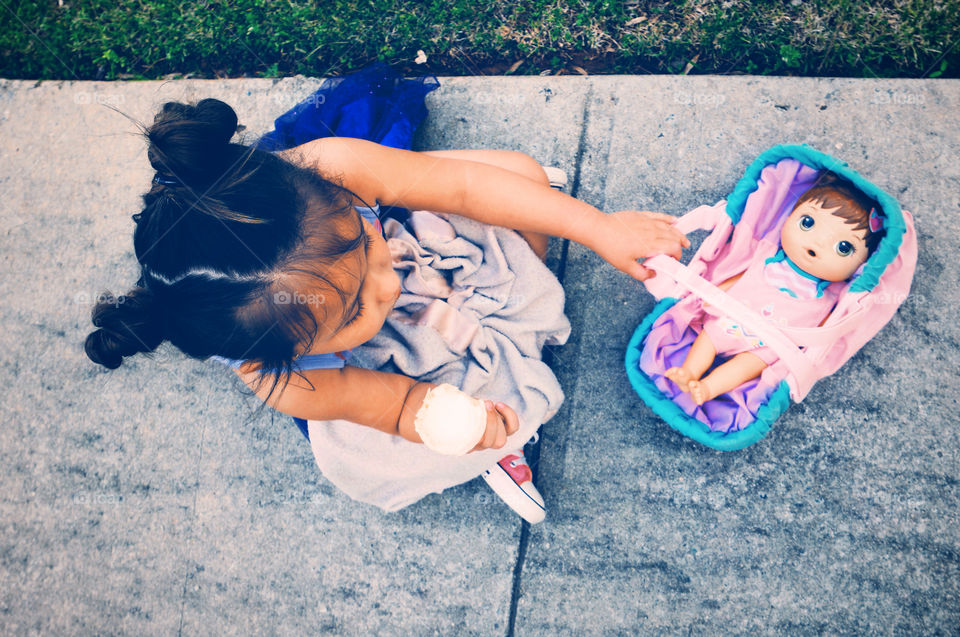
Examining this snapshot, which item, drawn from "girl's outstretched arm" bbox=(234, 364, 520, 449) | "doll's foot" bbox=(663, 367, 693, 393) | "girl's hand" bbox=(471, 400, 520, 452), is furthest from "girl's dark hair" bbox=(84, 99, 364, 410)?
"doll's foot" bbox=(663, 367, 693, 393)

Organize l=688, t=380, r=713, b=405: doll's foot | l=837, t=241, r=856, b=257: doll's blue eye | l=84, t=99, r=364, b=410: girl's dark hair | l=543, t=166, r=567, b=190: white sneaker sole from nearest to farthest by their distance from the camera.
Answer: l=84, t=99, r=364, b=410: girl's dark hair < l=837, t=241, r=856, b=257: doll's blue eye < l=688, t=380, r=713, b=405: doll's foot < l=543, t=166, r=567, b=190: white sneaker sole

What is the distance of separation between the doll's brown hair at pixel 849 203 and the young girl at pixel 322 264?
0.38 meters

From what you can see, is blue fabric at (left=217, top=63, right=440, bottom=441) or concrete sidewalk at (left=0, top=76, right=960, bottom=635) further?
blue fabric at (left=217, top=63, right=440, bottom=441)

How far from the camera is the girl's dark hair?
3.55ft

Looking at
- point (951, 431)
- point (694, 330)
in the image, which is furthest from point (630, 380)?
point (951, 431)

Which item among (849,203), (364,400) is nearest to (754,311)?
(849,203)

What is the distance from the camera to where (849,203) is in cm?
146

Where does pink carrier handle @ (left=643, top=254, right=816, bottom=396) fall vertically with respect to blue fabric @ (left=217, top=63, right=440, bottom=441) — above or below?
below

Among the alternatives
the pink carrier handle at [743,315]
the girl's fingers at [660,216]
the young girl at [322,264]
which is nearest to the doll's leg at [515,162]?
the young girl at [322,264]

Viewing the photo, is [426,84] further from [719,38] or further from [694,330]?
[694,330]

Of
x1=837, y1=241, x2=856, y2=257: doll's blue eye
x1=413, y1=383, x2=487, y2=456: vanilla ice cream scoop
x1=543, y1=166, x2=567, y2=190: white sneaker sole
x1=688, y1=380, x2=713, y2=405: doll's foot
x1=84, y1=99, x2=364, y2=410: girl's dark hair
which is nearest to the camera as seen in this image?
x1=84, y1=99, x2=364, y2=410: girl's dark hair

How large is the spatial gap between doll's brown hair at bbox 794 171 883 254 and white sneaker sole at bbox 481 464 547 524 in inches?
44.8

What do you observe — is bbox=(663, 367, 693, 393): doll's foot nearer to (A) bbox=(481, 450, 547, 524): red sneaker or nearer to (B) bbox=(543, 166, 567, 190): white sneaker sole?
(A) bbox=(481, 450, 547, 524): red sneaker

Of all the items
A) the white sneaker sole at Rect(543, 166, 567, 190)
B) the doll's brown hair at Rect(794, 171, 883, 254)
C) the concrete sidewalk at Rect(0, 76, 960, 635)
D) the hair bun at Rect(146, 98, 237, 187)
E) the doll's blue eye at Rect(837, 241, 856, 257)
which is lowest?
the concrete sidewalk at Rect(0, 76, 960, 635)
